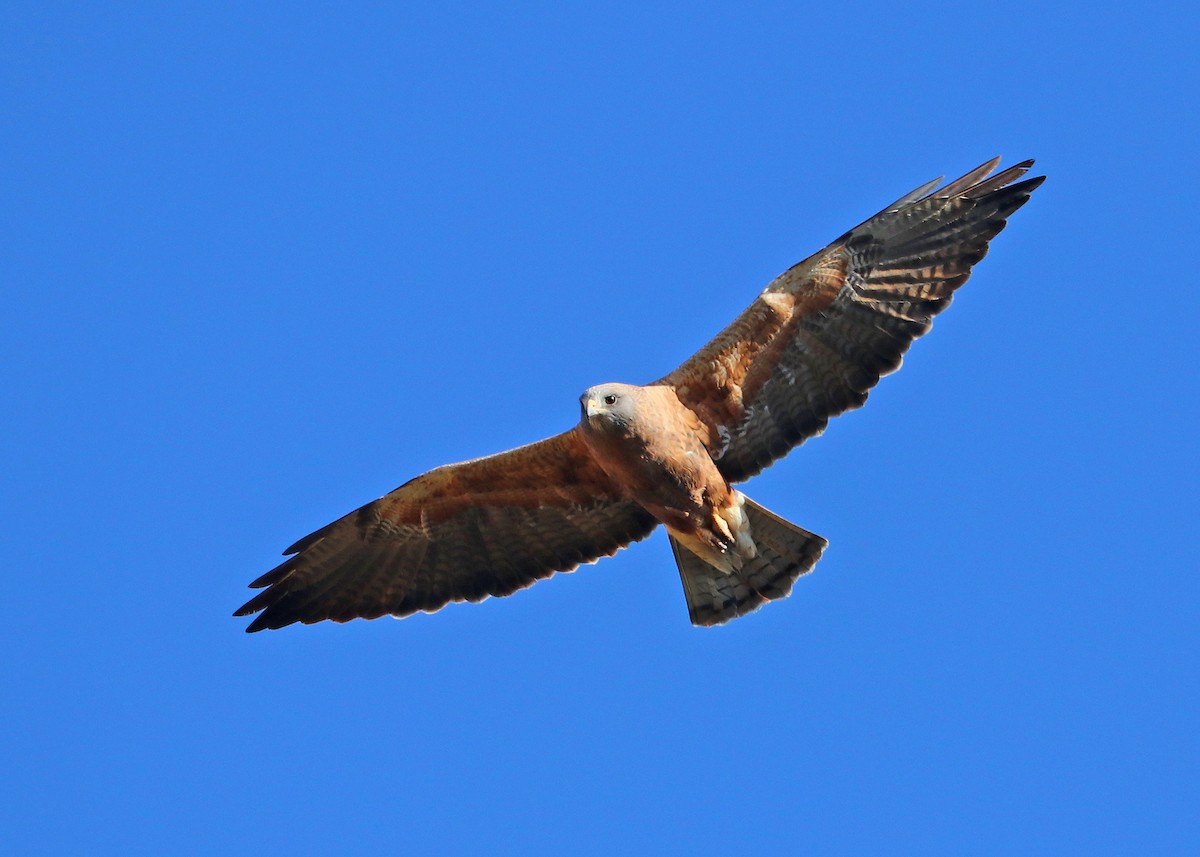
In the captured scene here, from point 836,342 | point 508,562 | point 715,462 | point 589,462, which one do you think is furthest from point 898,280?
point 508,562

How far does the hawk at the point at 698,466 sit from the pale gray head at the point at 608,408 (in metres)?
0.01

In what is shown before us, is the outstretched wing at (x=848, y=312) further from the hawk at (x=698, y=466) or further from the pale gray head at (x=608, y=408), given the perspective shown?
the pale gray head at (x=608, y=408)

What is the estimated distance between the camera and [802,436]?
11773 mm

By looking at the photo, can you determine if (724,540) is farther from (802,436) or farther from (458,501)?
(458,501)

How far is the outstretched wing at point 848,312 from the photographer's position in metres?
11.4

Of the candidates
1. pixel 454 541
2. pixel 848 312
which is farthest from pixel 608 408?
pixel 454 541

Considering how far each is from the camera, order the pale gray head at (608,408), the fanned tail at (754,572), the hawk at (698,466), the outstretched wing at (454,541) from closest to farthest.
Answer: the pale gray head at (608,408) → the hawk at (698,466) → the fanned tail at (754,572) → the outstretched wing at (454,541)

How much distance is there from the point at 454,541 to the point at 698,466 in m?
2.10

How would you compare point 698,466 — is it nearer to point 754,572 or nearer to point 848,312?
point 754,572

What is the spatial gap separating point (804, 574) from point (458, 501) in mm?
2621

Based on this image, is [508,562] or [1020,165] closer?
[1020,165]

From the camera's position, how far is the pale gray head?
36.2 ft

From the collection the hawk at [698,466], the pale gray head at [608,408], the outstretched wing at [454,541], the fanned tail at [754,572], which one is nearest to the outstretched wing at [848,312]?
the hawk at [698,466]

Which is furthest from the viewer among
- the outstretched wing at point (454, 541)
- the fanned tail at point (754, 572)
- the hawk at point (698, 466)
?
the outstretched wing at point (454, 541)
